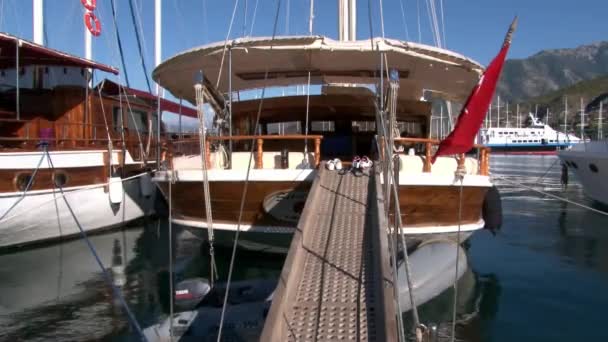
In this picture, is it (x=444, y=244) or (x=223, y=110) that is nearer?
(x=444, y=244)

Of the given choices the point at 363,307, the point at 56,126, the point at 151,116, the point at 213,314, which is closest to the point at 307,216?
the point at 213,314

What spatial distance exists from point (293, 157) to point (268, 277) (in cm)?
222

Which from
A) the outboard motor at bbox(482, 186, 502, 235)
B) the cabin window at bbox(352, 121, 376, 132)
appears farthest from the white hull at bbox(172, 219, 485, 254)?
the cabin window at bbox(352, 121, 376, 132)

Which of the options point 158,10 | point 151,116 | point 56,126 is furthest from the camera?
point 158,10

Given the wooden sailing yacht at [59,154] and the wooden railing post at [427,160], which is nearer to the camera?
the wooden railing post at [427,160]

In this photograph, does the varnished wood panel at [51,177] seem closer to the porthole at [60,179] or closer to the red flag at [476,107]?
the porthole at [60,179]

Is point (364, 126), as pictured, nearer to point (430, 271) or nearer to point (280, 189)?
point (280, 189)

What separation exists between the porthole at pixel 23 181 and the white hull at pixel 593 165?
17.6 meters

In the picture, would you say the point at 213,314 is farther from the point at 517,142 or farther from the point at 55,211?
the point at 517,142

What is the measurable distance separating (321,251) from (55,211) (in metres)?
9.15

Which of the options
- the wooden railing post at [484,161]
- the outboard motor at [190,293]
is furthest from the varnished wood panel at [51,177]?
the wooden railing post at [484,161]

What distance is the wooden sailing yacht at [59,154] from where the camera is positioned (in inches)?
475

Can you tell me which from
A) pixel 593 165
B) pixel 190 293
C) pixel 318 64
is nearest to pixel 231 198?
pixel 190 293

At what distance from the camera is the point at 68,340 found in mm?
6527
